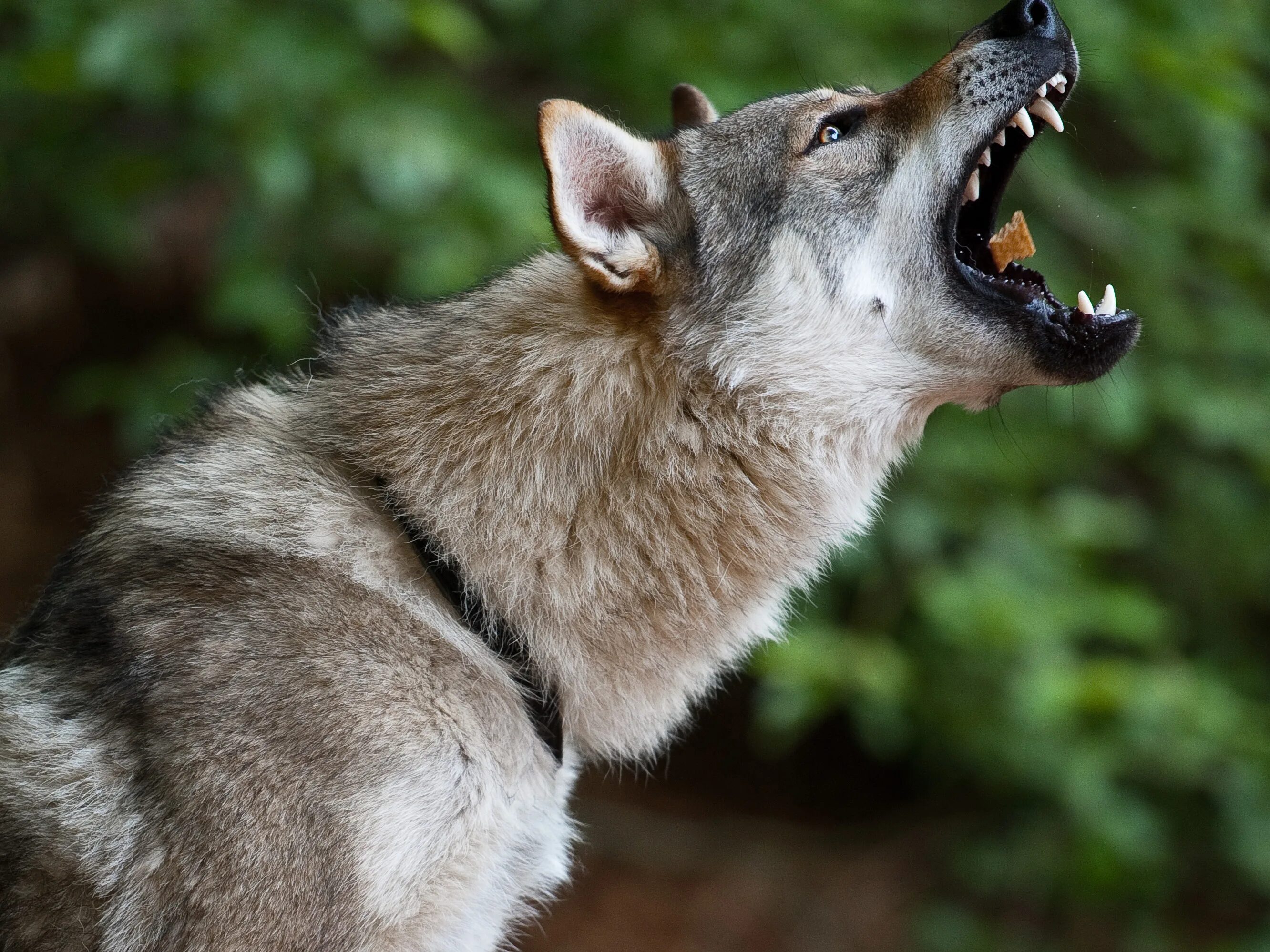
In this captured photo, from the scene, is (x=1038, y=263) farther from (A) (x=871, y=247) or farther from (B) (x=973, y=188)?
(A) (x=871, y=247)

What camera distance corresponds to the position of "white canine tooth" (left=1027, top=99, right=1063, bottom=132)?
117 inches

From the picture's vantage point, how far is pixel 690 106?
11.9 ft

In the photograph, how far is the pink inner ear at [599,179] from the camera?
272 centimetres

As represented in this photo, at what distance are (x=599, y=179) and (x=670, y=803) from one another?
498 centimetres

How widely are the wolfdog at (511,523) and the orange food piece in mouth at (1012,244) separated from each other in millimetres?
33

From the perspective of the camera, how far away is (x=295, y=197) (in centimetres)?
463

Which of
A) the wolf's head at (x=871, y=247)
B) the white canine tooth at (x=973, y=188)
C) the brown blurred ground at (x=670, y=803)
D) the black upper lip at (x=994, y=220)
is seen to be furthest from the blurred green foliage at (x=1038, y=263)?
the white canine tooth at (x=973, y=188)

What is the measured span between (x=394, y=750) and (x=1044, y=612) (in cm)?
322

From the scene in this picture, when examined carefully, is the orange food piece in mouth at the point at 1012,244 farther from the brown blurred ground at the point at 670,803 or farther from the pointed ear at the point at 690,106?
the brown blurred ground at the point at 670,803

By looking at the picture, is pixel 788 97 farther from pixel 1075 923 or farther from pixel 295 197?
pixel 1075 923

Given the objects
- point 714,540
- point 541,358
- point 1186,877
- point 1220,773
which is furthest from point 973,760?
point 541,358

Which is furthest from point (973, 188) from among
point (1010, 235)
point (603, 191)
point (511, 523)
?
point (511, 523)

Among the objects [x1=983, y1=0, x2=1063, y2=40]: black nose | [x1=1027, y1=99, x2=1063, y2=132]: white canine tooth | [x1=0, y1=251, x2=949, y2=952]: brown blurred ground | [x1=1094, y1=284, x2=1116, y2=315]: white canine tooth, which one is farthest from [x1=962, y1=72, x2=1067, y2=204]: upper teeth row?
[x1=0, y1=251, x2=949, y2=952]: brown blurred ground

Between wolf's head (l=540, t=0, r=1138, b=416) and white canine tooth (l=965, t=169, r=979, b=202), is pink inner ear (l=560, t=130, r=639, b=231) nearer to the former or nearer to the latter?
wolf's head (l=540, t=0, r=1138, b=416)
